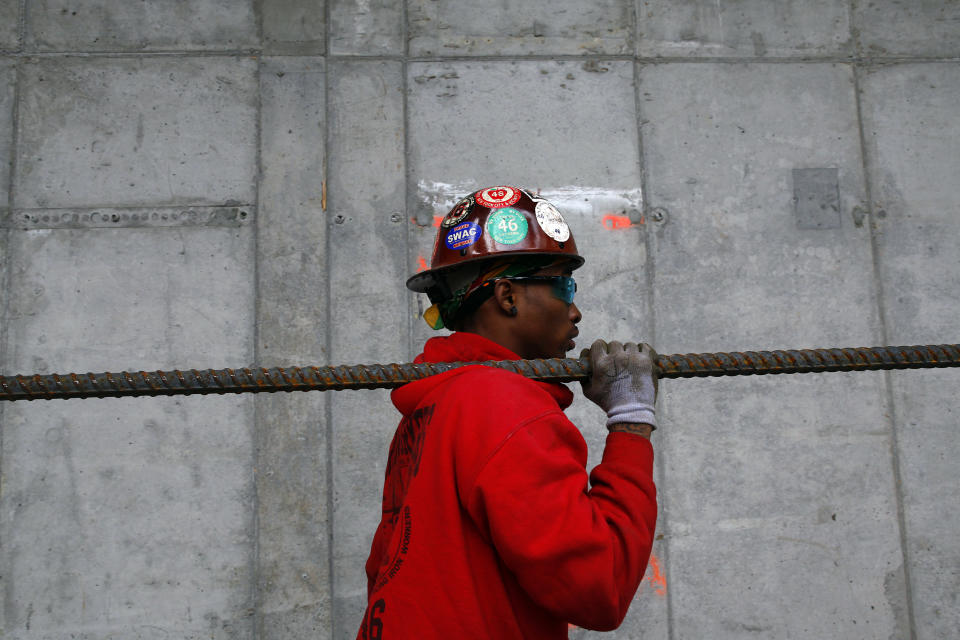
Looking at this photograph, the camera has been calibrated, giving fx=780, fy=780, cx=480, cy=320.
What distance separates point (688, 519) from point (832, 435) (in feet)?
2.70

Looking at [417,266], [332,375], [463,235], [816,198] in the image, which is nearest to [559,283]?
[463,235]

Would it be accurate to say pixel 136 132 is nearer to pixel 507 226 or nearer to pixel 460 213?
pixel 460 213

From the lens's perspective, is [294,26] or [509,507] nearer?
[509,507]

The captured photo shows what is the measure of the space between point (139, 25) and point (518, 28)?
1.89m

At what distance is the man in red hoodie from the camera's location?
1349mm

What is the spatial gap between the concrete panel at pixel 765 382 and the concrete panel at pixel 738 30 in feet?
0.34

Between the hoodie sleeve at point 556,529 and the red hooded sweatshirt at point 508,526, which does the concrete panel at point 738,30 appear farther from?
the hoodie sleeve at point 556,529

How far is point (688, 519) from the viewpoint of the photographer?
145 inches

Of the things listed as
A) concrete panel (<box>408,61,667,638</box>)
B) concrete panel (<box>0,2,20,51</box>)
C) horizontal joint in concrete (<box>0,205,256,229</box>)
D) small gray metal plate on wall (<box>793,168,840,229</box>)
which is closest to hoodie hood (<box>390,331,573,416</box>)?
concrete panel (<box>408,61,667,638</box>)

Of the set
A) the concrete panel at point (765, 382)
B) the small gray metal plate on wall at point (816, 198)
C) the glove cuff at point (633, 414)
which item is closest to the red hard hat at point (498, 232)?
the glove cuff at point (633, 414)

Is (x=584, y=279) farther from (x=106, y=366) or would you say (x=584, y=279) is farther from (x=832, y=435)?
(x=106, y=366)

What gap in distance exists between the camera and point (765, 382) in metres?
3.82

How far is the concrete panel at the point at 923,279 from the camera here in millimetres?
3727

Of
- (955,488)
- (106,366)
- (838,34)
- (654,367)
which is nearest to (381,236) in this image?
(106,366)
